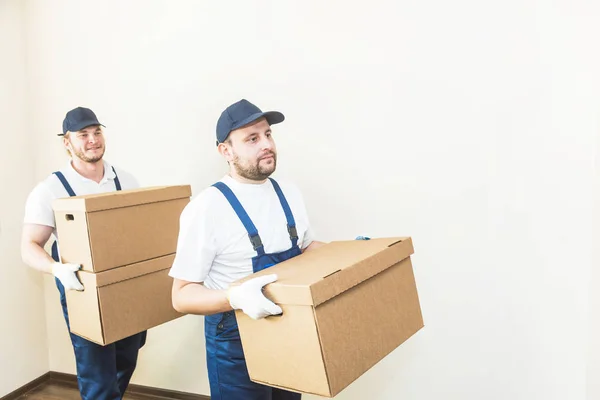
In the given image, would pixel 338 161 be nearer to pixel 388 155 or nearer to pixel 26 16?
pixel 388 155

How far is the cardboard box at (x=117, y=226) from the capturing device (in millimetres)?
1740

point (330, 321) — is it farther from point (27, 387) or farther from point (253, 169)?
point (27, 387)

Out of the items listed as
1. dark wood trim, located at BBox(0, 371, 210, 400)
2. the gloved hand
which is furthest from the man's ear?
dark wood trim, located at BBox(0, 371, 210, 400)

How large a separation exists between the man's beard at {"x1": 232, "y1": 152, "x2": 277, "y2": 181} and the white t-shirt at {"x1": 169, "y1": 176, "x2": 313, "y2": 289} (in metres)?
0.04

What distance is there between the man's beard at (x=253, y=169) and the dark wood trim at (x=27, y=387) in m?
2.03

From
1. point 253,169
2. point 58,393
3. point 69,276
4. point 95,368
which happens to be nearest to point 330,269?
point 253,169

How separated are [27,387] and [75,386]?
0.79 feet

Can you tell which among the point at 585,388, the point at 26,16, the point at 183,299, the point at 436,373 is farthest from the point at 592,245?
the point at 26,16

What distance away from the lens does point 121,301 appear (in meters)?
1.80

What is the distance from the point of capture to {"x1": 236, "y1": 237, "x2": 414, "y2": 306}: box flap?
120cm

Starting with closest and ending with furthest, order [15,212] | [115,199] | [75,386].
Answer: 1. [115,199]
2. [15,212]
3. [75,386]

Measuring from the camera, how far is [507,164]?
193 cm

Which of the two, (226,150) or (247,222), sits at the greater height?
(226,150)

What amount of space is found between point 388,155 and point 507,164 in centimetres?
44
